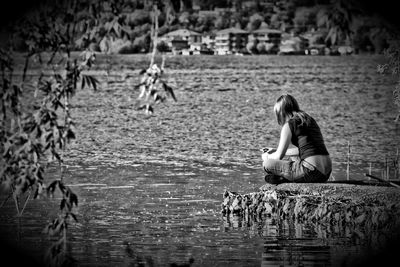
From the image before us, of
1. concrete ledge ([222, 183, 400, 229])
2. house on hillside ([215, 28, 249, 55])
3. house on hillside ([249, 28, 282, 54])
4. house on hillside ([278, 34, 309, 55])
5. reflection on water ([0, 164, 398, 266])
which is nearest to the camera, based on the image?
reflection on water ([0, 164, 398, 266])

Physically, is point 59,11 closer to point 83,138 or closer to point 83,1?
point 83,1

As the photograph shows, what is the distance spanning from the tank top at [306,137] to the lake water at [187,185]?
1.11m

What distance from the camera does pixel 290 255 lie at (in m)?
12.9

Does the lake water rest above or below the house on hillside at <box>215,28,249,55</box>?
above

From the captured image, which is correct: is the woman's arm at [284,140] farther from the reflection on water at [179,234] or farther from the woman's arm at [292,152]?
the reflection on water at [179,234]

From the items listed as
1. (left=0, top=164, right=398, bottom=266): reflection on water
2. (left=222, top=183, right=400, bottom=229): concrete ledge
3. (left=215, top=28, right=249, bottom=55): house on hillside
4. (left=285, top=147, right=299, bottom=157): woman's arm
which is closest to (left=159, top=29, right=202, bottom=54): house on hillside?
(left=215, top=28, right=249, bottom=55): house on hillside

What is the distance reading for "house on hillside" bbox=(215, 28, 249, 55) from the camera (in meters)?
155

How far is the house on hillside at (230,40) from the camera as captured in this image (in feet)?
509

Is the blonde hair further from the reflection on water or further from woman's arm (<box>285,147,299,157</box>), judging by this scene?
the reflection on water

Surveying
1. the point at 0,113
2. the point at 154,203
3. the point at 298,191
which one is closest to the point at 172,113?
the point at 154,203

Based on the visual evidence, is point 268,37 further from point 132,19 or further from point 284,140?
point 132,19

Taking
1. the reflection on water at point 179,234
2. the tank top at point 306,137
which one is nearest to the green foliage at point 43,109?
the reflection on water at point 179,234

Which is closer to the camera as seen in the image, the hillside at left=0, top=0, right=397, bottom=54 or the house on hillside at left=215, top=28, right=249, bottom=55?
the hillside at left=0, top=0, right=397, bottom=54

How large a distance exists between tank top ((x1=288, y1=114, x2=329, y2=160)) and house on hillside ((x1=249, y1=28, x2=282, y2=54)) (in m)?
141
